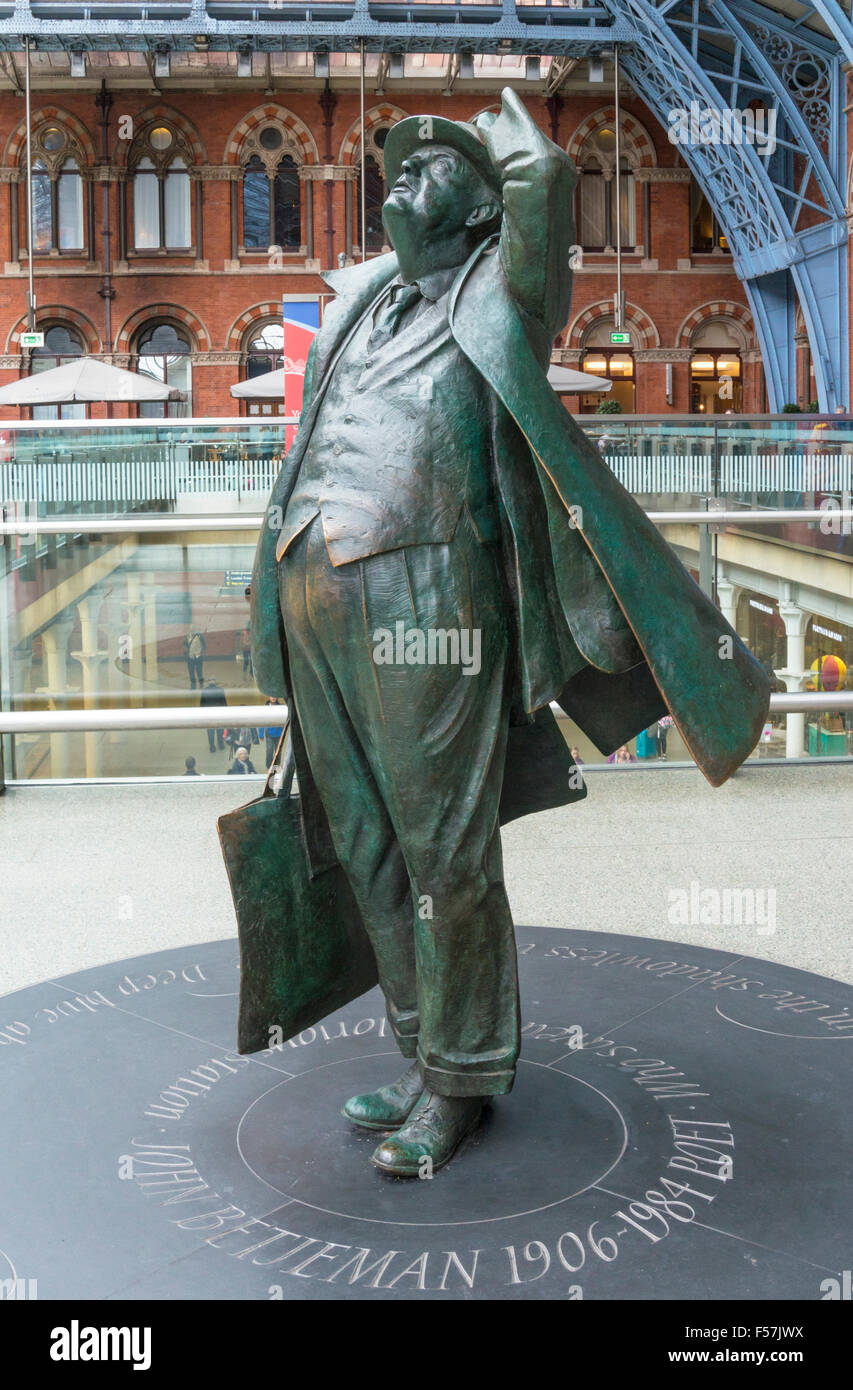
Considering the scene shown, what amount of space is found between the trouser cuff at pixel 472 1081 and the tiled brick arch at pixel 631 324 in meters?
29.9

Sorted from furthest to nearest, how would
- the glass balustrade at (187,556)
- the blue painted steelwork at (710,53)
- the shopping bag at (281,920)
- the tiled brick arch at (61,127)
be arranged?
the tiled brick arch at (61,127) → the blue painted steelwork at (710,53) → the glass balustrade at (187,556) → the shopping bag at (281,920)

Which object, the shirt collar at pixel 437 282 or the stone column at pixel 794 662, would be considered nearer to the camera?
the shirt collar at pixel 437 282

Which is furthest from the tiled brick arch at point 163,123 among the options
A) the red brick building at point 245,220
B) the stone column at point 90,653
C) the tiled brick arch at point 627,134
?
the stone column at point 90,653

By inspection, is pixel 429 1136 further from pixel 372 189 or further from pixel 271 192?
pixel 271 192

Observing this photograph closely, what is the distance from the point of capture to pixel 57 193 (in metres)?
31.0

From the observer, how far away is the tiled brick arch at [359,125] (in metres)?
30.7

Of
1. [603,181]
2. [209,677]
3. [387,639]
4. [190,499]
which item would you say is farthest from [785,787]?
[603,181]

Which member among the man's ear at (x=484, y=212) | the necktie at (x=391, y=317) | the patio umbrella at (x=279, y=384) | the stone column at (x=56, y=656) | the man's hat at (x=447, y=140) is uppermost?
the patio umbrella at (x=279, y=384)

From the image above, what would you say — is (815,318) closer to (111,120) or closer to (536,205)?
(111,120)

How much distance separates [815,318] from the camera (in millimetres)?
23406

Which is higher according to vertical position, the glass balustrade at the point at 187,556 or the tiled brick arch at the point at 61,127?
the tiled brick arch at the point at 61,127

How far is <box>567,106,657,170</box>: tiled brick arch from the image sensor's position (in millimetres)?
30906

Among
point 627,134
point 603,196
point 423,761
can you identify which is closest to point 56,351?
point 603,196

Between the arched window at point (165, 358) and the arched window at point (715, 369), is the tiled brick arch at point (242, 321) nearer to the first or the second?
the arched window at point (165, 358)
